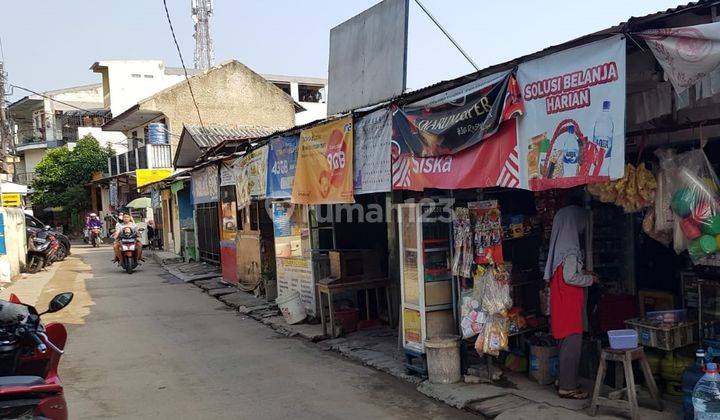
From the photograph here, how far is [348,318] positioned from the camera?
8.55 metres

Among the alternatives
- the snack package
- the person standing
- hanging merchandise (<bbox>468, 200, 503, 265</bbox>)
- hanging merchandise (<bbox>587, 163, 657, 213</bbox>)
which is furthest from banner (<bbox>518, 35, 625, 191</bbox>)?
hanging merchandise (<bbox>468, 200, 503, 265</bbox>)

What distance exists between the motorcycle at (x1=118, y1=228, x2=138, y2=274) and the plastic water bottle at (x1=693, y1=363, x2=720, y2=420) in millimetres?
16410

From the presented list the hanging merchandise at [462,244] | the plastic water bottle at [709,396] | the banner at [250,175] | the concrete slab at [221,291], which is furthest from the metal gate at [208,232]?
the plastic water bottle at [709,396]

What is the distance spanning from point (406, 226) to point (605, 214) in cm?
218

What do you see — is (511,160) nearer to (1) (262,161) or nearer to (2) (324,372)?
(2) (324,372)

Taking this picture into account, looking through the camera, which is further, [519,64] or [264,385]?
[264,385]

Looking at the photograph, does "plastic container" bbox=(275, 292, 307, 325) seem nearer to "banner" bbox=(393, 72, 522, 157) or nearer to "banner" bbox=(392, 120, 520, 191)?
"banner" bbox=(392, 120, 520, 191)

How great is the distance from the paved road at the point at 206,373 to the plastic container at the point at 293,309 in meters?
0.48

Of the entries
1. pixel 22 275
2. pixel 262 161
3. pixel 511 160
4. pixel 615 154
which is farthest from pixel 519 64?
pixel 22 275

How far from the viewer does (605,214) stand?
6117 mm

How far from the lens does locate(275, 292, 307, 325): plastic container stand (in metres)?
9.41

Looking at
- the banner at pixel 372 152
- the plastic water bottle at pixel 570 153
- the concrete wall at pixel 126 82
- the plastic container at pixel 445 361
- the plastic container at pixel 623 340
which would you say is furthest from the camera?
the concrete wall at pixel 126 82

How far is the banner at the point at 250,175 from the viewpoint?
10844 mm

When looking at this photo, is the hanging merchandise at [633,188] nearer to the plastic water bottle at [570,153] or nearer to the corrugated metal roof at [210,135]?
the plastic water bottle at [570,153]
